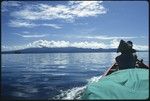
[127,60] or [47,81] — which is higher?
[127,60]

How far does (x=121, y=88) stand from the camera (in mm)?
6219

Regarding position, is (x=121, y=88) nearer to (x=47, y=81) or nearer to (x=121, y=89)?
(x=121, y=89)

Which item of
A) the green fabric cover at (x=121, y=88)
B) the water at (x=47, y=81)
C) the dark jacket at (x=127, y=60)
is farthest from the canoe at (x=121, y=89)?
the water at (x=47, y=81)

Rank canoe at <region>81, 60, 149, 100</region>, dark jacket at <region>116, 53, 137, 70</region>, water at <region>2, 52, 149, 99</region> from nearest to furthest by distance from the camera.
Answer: canoe at <region>81, 60, 149, 100</region>
dark jacket at <region>116, 53, 137, 70</region>
water at <region>2, 52, 149, 99</region>

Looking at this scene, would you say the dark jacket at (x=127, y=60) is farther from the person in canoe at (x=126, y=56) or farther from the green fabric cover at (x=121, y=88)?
the green fabric cover at (x=121, y=88)

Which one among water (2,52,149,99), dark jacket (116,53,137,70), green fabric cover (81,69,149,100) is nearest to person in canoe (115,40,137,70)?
dark jacket (116,53,137,70)

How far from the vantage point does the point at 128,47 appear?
34.4 feet

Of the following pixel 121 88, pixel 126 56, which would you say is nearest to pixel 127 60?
pixel 126 56

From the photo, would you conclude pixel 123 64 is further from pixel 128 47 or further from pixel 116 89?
pixel 116 89

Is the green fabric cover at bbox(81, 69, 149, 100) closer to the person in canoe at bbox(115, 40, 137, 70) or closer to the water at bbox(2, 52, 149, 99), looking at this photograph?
the person in canoe at bbox(115, 40, 137, 70)

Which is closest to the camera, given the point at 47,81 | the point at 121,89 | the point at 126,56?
the point at 121,89

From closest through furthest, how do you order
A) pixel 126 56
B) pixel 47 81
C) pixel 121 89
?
1. pixel 121 89
2. pixel 126 56
3. pixel 47 81

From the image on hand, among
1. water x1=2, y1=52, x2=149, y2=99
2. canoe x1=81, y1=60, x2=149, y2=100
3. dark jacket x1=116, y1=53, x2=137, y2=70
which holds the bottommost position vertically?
water x1=2, y1=52, x2=149, y2=99

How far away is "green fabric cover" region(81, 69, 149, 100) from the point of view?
595 centimetres
